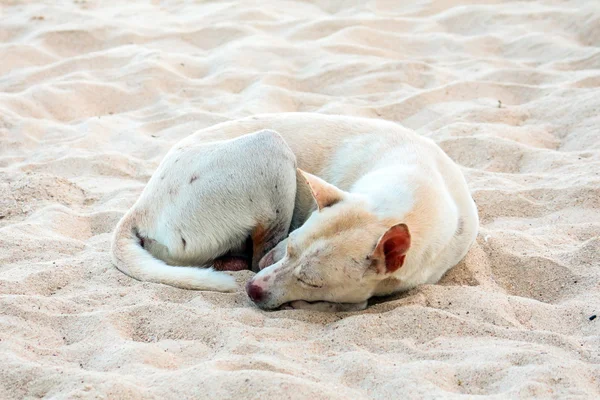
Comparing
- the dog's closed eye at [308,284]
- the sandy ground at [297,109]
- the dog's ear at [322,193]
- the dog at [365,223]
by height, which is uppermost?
the dog's ear at [322,193]

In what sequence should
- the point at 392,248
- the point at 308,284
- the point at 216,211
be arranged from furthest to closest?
the point at 216,211 < the point at 308,284 < the point at 392,248

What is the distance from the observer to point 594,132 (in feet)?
20.6

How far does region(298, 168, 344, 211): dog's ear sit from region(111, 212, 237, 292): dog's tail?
0.70 meters

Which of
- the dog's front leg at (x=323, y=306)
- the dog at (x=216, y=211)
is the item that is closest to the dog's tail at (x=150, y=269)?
the dog at (x=216, y=211)

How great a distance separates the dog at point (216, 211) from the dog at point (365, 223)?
8.0 inches

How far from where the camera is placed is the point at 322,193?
3.73 m

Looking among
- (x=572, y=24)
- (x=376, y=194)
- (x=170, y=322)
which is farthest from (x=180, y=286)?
(x=572, y=24)

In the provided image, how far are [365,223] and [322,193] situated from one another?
239 millimetres

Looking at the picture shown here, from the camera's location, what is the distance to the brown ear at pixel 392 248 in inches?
137

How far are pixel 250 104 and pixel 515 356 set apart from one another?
4.40m

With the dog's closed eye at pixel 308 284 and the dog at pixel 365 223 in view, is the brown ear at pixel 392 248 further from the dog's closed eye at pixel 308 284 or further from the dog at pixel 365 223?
the dog's closed eye at pixel 308 284

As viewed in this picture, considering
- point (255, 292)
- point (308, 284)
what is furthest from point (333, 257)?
point (255, 292)

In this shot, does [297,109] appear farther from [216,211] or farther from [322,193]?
[322,193]

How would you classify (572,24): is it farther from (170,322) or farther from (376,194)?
(170,322)
